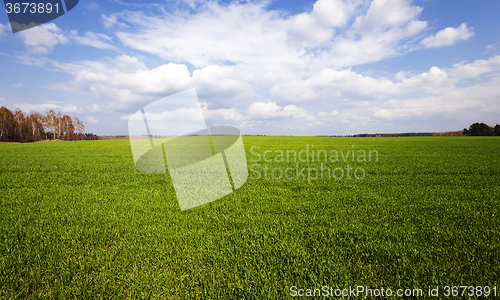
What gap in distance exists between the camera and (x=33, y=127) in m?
77.1

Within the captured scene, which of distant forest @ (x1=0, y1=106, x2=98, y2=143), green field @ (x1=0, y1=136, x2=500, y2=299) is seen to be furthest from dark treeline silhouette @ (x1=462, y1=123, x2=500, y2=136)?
distant forest @ (x1=0, y1=106, x2=98, y2=143)

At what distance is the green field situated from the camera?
116 inches

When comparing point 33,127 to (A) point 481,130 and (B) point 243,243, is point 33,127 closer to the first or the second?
(B) point 243,243

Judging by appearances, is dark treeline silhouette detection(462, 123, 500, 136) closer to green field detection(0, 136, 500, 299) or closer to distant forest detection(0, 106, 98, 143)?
green field detection(0, 136, 500, 299)

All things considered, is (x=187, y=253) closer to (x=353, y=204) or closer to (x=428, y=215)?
(x=353, y=204)

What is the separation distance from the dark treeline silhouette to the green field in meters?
Result: 107

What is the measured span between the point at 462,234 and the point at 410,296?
2.48 meters

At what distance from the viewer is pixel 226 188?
820 cm

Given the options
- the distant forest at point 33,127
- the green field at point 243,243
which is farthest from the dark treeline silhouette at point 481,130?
the distant forest at point 33,127

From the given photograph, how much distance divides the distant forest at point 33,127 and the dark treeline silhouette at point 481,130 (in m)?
156

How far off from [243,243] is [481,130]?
117 m

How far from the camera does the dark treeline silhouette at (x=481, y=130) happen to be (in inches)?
3228

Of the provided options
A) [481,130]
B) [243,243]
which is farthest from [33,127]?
[481,130]

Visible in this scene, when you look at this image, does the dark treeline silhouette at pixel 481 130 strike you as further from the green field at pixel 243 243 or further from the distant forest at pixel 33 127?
the distant forest at pixel 33 127
